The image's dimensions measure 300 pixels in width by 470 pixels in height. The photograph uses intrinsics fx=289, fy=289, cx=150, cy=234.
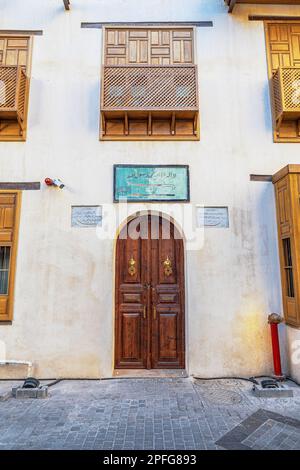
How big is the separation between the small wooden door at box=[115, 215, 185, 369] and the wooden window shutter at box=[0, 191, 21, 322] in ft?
6.54

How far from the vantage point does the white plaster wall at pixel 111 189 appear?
5.32m

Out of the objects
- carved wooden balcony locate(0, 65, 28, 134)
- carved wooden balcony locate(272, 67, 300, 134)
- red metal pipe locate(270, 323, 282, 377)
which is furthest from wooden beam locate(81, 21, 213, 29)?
red metal pipe locate(270, 323, 282, 377)

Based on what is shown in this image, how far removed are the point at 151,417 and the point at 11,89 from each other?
6.34 meters

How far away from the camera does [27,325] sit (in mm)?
5359

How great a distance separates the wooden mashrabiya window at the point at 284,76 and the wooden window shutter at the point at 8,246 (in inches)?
217

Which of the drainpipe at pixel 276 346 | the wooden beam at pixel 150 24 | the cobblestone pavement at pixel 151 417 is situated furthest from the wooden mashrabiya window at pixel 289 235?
the wooden beam at pixel 150 24

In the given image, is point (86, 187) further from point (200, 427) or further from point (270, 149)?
point (200, 427)

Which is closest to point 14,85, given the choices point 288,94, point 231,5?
point 231,5

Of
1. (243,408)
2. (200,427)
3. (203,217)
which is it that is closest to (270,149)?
(203,217)

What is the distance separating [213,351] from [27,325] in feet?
11.4

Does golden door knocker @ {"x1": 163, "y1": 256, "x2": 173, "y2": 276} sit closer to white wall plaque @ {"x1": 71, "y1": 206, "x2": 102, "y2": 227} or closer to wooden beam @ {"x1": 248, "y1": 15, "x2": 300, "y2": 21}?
white wall plaque @ {"x1": 71, "y1": 206, "x2": 102, "y2": 227}

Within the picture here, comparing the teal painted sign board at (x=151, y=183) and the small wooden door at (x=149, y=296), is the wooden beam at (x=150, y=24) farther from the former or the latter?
the small wooden door at (x=149, y=296)
